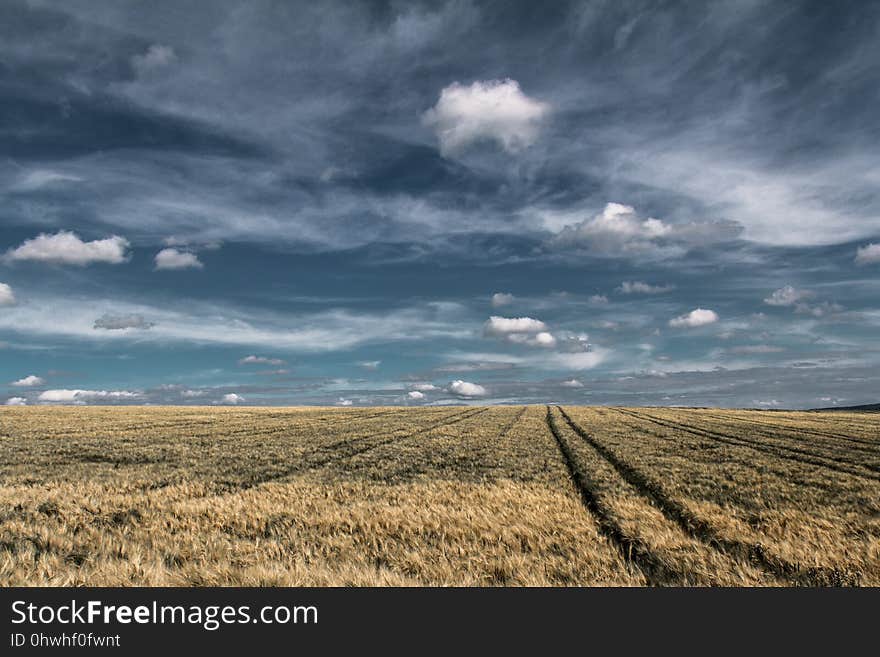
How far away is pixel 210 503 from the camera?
41.1 feet

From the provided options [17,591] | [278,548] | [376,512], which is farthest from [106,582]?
[376,512]

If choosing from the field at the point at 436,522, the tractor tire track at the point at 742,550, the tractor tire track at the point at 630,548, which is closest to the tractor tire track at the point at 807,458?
the field at the point at 436,522

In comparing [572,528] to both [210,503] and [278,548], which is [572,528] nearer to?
[278,548]

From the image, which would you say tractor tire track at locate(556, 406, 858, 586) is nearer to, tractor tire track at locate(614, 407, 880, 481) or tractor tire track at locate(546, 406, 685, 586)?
tractor tire track at locate(546, 406, 685, 586)

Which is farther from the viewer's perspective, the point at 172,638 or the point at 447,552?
the point at 447,552

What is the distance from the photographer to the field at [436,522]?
7.25 metres

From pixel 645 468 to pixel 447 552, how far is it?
615 inches

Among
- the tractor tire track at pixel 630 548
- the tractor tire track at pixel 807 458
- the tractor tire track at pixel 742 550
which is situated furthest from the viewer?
the tractor tire track at pixel 807 458

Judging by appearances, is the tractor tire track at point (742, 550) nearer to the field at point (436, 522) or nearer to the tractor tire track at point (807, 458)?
the field at point (436, 522)

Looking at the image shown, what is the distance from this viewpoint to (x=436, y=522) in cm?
1021

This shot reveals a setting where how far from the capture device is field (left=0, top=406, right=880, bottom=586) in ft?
23.8

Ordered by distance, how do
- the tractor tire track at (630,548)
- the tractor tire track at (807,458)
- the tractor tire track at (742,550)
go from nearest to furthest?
the tractor tire track at (742,550), the tractor tire track at (630,548), the tractor tire track at (807,458)

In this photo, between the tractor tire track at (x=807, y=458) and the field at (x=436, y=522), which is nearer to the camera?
the field at (x=436, y=522)

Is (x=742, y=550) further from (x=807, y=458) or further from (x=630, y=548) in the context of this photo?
(x=807, y=458)
